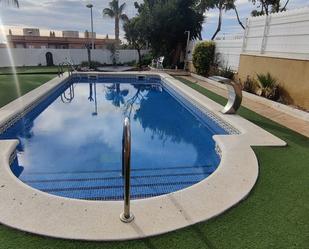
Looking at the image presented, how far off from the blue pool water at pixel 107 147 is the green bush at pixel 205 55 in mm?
5970

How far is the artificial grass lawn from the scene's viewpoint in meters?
2.62

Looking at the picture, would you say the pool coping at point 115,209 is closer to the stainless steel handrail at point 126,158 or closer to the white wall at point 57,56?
the stainless steel handrail at point 126,158

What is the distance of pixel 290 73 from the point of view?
8.69 m

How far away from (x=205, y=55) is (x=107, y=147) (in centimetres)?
1164

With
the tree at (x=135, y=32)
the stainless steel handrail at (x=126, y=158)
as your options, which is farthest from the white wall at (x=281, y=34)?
the tree at (x=135, y=32)

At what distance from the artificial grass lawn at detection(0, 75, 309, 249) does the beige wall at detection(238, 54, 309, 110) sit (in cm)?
482

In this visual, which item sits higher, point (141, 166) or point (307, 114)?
point (307, 114)

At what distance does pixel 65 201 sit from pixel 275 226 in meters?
2.47

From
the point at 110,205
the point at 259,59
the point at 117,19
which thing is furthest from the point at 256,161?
the point at 117,19

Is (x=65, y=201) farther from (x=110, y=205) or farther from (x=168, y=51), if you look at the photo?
(x=168, y=51)

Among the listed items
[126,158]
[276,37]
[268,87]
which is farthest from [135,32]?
[126,158]

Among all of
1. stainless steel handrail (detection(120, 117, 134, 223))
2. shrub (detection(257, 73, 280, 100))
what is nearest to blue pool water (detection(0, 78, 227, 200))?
stainless steel handrail (detection(120, 117, 134, 223))

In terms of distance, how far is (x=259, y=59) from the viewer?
10.6 metres

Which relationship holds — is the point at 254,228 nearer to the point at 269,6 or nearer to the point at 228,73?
the point at 228,73
